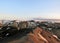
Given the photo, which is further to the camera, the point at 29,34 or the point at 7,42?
the point at 29,34

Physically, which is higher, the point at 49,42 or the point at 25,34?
the point at 25,34

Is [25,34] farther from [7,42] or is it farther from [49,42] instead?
[49,42]

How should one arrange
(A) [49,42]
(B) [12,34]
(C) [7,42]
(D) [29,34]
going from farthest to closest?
(A) [49,42], (B) [12,34], (D) [29,34], (C) [7,42]

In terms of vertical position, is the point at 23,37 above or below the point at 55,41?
above

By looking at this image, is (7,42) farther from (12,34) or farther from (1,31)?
(1,31)

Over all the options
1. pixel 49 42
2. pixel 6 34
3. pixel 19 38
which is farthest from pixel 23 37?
pixel 49 42

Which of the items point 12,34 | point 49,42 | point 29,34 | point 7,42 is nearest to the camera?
point 7,42

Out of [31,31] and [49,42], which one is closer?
[31,31]

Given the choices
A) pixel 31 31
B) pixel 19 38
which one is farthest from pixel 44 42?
pixel 19 38

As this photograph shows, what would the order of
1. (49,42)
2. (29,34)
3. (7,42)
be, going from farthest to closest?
(49,42) → (29,34) → (7,42)
